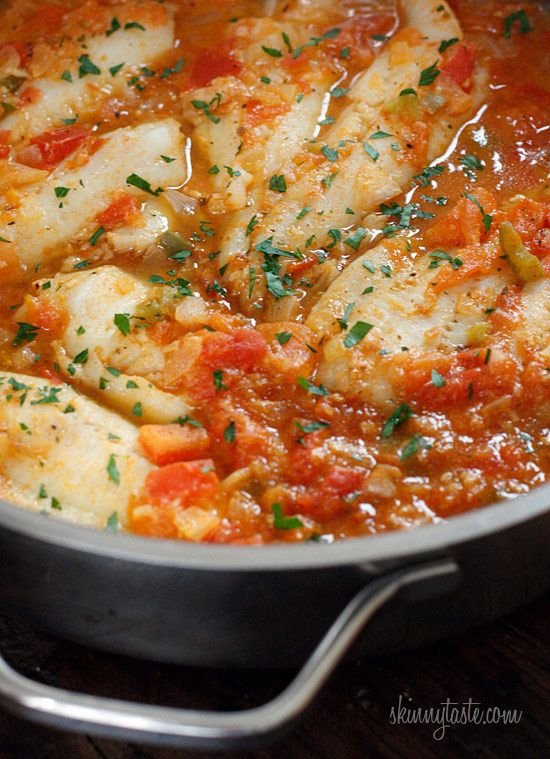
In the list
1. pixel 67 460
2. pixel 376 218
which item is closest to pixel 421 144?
pixel 376 218

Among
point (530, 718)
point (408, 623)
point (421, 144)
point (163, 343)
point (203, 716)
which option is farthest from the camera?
point (421, 144)

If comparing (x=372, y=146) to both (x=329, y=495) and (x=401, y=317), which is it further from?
(x=329, y=495)

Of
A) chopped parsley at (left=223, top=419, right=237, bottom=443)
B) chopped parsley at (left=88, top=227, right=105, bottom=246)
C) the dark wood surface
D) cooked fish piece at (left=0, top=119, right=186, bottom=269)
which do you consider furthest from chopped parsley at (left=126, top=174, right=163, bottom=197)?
the dark wood surface

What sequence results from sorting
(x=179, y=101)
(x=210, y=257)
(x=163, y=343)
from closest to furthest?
1. (x=163, y=343)
2. (x=210, y=257)
3. (x=179, y=101)

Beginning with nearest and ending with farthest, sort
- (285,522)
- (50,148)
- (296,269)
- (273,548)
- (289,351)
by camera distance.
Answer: (273,548) → (285,522) → (289,351) → (296,269) → (50,148)

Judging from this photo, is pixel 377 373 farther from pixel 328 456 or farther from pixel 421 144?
pixel 421 144

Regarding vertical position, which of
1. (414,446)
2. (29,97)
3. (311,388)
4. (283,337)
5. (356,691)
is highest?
(29,97)

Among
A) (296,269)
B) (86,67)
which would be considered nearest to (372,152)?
(296,269)
